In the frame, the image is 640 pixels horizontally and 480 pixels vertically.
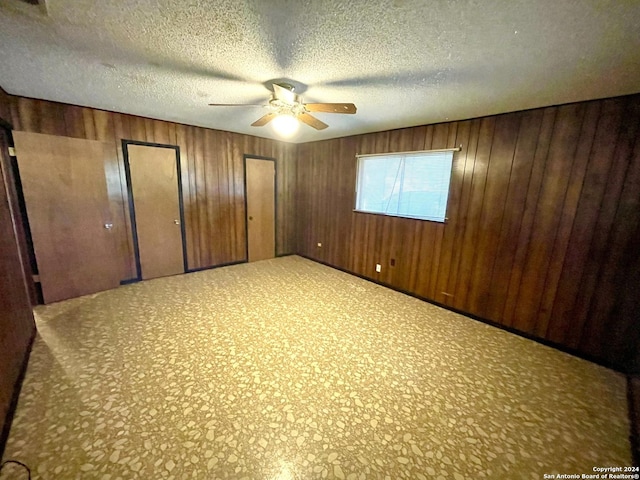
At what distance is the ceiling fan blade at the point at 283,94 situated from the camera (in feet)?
6.40

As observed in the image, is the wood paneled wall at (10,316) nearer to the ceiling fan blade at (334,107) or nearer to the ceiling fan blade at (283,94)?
the ceiling fan blade at (283,94)

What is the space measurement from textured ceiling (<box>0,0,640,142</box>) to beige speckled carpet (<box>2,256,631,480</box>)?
2347 millimetres

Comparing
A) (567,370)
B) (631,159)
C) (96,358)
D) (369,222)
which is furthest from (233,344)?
(631,159)

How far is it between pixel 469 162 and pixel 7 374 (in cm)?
440

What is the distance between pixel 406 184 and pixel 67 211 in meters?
4.44

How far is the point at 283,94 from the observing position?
2037mm

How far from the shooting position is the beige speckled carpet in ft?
4.25

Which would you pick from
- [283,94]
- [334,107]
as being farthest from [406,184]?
[283,94]

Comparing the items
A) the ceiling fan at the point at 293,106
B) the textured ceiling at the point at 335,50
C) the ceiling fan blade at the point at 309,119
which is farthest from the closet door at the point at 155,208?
the ceiling fan blade at the point at 309,119

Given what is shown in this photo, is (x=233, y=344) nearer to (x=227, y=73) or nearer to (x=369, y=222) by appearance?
(x=227, y=73)

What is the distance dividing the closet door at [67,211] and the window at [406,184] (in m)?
3.72

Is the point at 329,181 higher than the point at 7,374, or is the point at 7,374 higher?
the point at 329,181

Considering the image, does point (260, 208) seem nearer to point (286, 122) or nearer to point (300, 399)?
point (286, 122)

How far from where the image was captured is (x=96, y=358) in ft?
6.50
